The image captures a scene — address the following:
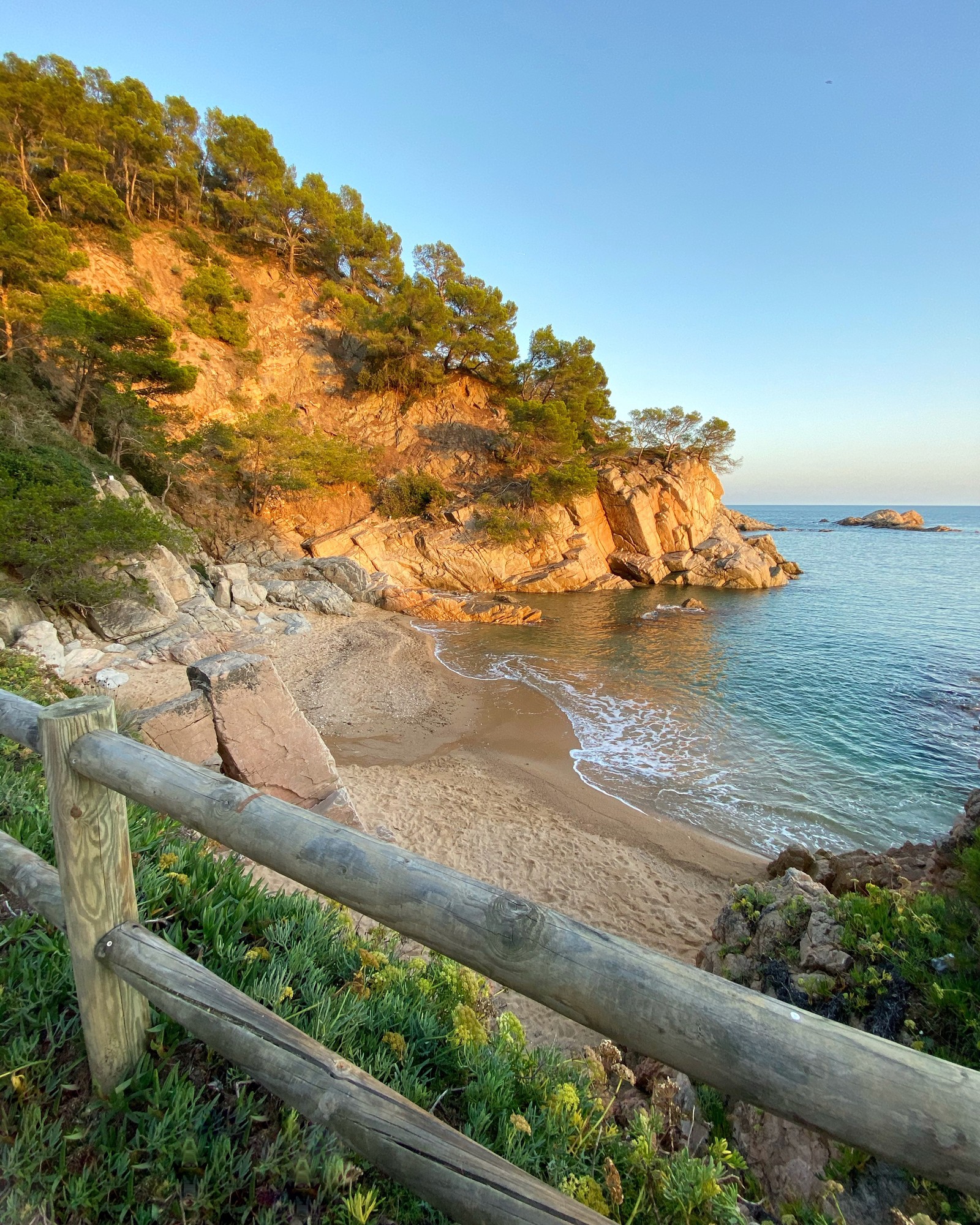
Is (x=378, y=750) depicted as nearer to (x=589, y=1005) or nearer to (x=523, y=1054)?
(x=523, y=1054)

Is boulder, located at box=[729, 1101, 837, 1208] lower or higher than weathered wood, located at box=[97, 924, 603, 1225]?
lower

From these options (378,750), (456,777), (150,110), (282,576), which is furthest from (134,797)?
(150,110)

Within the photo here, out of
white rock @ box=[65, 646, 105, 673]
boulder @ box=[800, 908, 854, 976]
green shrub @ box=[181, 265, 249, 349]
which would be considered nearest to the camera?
boulder @ box=[800, 908, 854, 976]

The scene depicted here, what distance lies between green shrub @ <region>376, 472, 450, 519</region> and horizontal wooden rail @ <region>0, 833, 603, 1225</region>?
24802 millimetres

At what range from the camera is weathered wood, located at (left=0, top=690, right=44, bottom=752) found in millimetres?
1731

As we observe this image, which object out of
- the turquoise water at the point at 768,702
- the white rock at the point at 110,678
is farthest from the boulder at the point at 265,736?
the turquoise water at the point at 768,702

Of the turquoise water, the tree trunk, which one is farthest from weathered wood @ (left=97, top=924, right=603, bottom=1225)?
the tree trunk

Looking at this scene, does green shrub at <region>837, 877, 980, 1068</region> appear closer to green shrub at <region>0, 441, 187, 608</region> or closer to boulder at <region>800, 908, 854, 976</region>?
boulder at <region>800, 908, 854, 976</region>

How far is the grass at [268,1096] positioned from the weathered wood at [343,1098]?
1.15ft

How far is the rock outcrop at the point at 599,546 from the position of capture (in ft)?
79.0

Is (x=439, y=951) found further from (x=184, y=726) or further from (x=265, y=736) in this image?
(x=184, y=726)

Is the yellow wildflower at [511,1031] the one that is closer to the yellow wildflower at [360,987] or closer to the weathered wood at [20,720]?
the yellow wildflower at [360,987]

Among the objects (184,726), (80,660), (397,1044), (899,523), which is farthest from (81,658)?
(899,523)

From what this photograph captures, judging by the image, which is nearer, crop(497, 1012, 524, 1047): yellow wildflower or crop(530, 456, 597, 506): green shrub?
crop(497, 1012, 524, 1047): yellow wildflower
